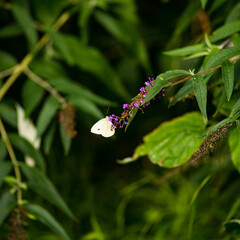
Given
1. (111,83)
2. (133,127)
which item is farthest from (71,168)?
(111,83)

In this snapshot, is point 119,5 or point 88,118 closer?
point 88,118

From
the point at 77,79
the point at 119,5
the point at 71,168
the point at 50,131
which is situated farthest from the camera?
the point at 71,168

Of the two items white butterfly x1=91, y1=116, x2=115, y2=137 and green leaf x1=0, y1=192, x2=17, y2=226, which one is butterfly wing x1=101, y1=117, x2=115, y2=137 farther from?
green leaf x1=0, y1=192, x2=17, y2=226

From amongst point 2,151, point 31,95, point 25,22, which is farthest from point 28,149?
point 25,22

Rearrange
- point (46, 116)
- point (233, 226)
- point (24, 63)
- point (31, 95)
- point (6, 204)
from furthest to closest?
point (24, 63) < point (31, 95) < point (46, 116) < point (6, 204) < point (233, 226)

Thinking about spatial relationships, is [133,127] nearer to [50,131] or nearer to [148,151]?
[50,131]

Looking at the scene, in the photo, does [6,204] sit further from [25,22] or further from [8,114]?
[25,22]

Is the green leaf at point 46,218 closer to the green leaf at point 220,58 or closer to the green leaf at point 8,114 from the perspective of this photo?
the green leaf at point 8,114
